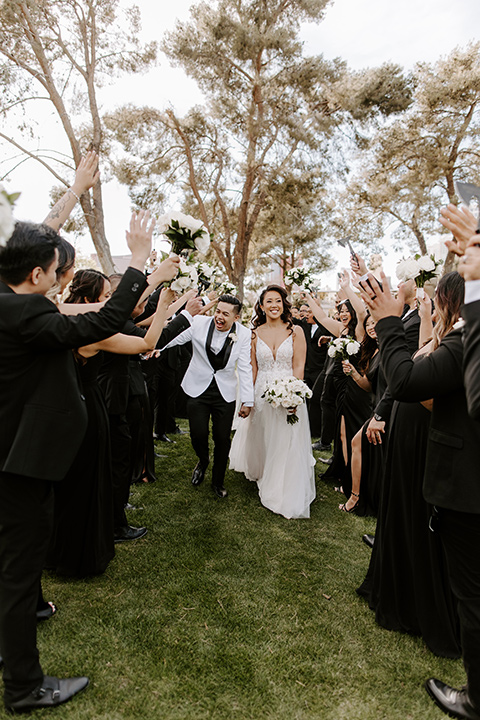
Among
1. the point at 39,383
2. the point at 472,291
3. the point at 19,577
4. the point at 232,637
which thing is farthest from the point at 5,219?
the point at 232,637

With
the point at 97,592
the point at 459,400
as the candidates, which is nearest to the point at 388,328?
the point at 459,400

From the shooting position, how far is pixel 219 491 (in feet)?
18.5

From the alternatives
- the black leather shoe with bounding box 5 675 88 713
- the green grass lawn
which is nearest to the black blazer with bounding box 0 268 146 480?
the black leather shoe with bounding box 5 675 88 713

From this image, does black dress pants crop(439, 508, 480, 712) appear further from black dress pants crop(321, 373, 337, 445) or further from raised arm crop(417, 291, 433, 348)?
black dress pants crop(321, 373, 337, 445)

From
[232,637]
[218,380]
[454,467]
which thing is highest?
[218,380]

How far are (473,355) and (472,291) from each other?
0.26m

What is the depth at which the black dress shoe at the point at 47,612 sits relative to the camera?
10.1 ft

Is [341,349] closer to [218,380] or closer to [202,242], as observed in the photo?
[218,380]

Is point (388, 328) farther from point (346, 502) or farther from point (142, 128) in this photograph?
point (142, 128)

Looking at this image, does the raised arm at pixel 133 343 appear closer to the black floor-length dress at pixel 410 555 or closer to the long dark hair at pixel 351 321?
the black floor-length dress at pixel 410 555

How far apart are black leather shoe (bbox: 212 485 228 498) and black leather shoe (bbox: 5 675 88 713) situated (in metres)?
3.14

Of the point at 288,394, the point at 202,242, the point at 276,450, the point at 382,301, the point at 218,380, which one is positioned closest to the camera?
the point at 382,301

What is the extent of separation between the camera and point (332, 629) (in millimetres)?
3162

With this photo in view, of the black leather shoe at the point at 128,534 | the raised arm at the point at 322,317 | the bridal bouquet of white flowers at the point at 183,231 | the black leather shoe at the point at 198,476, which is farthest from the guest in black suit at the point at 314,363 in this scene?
the bridal bouquet of white flowers at the point at 183,231
